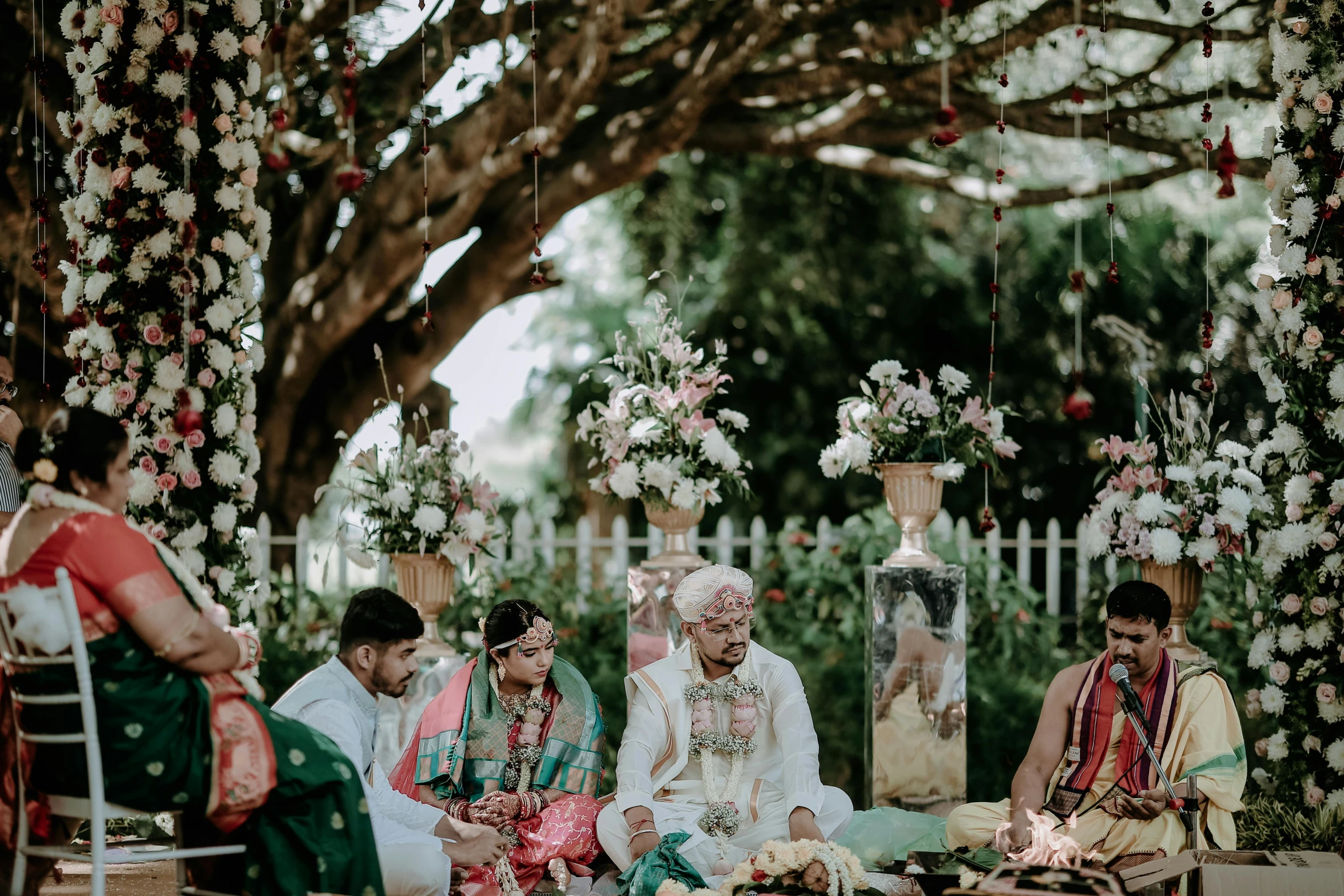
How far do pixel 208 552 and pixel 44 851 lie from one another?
2079mm

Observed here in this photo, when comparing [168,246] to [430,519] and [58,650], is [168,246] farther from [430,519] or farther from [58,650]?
[58,650]

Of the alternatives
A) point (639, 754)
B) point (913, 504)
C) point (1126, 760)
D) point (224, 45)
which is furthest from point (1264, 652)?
point (224, 45)

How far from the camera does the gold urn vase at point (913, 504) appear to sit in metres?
6.13

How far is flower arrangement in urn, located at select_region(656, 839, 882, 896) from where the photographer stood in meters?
4.02

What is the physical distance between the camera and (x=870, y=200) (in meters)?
13.6

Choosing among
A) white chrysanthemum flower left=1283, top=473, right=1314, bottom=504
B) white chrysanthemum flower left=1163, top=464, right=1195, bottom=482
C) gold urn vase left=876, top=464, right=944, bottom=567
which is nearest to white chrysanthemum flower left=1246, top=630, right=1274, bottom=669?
white chrysanthemum flower left=1283, top=473, right=1314, bottom=504

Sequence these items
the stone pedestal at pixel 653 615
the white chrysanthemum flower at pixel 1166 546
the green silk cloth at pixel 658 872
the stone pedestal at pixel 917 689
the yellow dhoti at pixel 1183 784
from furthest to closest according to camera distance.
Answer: the stone pedestal at pixel 653 615 → the stone pedestal at pixel 917 689 → the white chrysanthemum flower at pixel 1166 546 → the yellow dhoti at pixel 1183 784 → the green silk cloth at pixel 658 872

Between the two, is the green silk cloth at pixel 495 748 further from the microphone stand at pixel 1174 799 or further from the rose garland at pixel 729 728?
the microphone stand at pixel 1174 799

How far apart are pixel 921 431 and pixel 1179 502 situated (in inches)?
45.5

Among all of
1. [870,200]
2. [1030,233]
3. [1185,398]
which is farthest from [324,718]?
[1030,233]

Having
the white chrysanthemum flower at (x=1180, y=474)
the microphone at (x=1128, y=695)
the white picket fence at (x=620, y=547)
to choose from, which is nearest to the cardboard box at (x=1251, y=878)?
the microphone at (x=1128, y=695)

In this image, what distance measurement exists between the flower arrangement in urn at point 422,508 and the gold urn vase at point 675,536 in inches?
30.5

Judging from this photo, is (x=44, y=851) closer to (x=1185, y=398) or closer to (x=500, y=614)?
(x=500, y=614)

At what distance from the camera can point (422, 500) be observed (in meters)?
6.22
